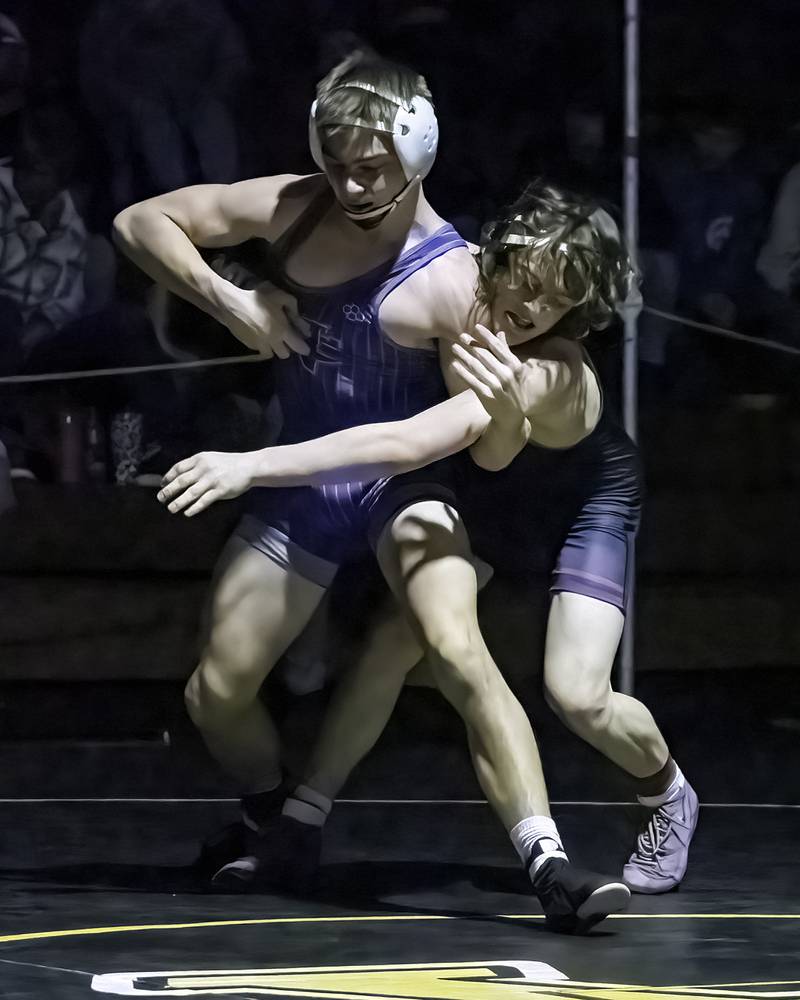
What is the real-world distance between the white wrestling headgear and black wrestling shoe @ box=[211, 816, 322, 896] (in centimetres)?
111

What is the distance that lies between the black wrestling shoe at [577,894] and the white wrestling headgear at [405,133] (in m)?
1.20

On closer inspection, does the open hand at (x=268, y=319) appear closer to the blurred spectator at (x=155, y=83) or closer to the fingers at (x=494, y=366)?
the fingers at (x=494, y=366)

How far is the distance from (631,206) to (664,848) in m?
1.55

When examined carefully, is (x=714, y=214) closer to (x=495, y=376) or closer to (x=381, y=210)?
(x=381, y=210)

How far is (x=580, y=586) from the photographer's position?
370 centimetres

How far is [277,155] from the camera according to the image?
4.66 m

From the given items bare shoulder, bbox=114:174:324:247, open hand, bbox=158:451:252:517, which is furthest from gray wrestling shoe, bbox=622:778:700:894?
bare shoulder, bbox=114:174:324:247

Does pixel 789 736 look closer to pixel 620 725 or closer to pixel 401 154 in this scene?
pixel 620 725

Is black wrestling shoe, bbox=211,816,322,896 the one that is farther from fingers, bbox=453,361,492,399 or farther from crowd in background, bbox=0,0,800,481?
crowd in background, bbox=0,0,800,481

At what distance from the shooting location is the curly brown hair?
3.51 m

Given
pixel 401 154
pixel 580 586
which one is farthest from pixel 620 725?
pixel 401 154

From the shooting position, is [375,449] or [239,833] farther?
[239,833]

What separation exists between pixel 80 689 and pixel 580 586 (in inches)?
62.6

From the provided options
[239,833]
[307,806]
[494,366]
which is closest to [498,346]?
[494,366]
